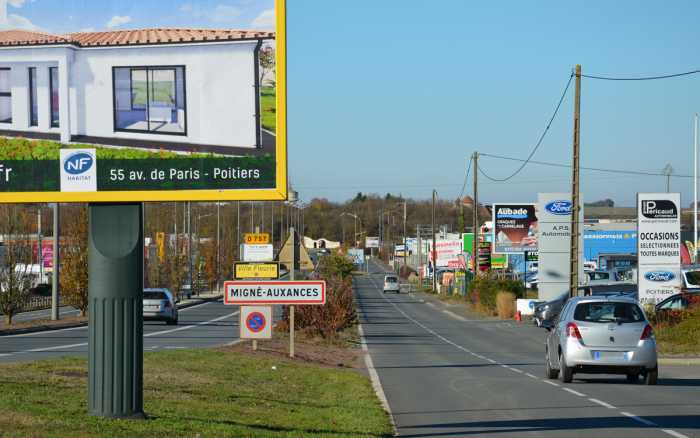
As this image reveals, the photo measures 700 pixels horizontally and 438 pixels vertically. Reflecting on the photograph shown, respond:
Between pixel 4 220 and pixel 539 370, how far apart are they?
107 ft

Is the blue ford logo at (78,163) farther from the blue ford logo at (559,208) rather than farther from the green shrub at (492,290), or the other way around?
the green shrub at (492,290)

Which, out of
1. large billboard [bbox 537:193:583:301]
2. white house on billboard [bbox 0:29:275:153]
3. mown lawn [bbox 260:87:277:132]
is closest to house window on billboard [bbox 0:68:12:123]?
white house on billboard [bbox 0:29:275:153]

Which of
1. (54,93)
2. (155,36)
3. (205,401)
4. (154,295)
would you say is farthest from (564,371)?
(154,295)

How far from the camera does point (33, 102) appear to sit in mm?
9469

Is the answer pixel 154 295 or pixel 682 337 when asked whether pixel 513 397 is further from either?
pixel 154 295

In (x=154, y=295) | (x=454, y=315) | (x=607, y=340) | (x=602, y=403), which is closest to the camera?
(x=602, y=403)

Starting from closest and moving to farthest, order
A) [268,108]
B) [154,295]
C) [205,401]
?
[268,108] → [205,401] → [154,295]

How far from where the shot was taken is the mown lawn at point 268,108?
9.33m

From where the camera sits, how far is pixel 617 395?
16609mm

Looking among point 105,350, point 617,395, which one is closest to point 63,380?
point 105,350

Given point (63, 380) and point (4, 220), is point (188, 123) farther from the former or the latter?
point (4, 220)

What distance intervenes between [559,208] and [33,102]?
42608 mm

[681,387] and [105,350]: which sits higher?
[105,350]

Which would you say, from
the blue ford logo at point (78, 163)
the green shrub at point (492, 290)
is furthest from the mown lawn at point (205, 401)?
the green shrub at point (492, 290)
